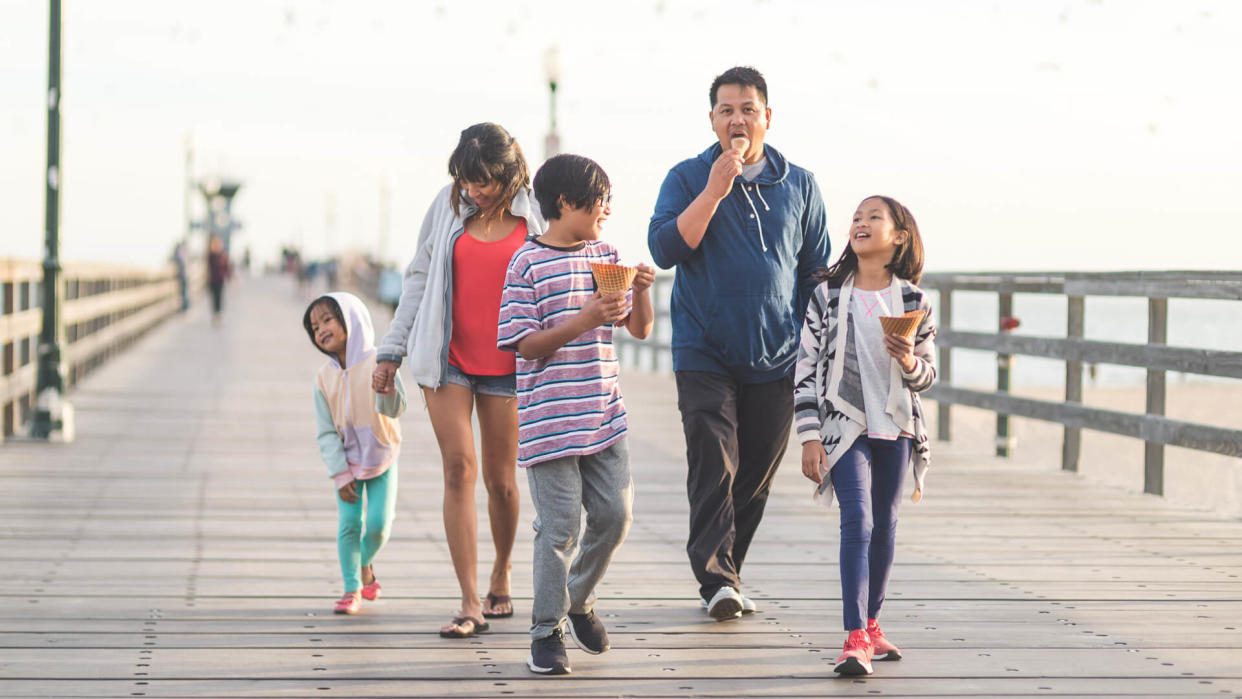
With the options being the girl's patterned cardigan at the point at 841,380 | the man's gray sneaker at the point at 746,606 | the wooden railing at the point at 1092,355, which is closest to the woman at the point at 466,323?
the man's gray sneaker at the point at 746,606

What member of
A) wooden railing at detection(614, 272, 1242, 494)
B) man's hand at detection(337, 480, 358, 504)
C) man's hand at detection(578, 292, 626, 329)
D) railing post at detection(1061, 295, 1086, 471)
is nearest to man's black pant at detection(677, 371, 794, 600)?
man's hand at detection(578, 292, 626, 329)

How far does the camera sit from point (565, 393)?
4.29 m

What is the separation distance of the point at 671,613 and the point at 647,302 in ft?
4.36

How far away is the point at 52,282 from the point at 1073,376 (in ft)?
22.4

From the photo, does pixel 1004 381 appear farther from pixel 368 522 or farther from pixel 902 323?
pixel 902 323

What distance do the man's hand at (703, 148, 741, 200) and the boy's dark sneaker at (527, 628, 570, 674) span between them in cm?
139

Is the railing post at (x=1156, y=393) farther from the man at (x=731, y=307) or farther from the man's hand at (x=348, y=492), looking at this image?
the man's hand at (x=348, y=492)

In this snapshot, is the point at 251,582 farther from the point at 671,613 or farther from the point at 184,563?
the point at 671,613

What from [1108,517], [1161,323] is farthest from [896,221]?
[1161,323]

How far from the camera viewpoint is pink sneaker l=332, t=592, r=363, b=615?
16.8ft

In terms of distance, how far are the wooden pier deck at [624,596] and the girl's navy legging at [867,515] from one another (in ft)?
0.69

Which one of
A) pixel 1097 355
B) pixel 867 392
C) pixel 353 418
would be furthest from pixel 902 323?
pixel 1097 355

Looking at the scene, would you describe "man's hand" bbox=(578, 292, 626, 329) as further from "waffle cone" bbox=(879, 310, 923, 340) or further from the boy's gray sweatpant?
"waffle cone" bbox=(879, 310, 923, 340)

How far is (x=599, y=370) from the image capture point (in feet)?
14.1
